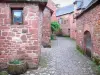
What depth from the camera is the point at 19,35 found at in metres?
7.54

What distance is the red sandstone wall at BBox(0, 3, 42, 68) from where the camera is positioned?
7.43m

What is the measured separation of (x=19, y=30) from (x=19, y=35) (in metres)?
0.24

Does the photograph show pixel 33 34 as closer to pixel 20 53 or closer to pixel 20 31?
pixel 20 31

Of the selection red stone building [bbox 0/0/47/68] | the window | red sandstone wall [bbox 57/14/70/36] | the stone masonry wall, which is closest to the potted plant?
red stone building [bbox 0/0/47/68]

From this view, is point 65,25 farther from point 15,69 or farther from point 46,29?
point 15,69

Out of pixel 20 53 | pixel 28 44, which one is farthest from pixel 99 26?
pixel 20 53

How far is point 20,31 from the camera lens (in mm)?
7520

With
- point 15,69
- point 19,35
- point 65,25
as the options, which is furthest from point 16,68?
point 65,25

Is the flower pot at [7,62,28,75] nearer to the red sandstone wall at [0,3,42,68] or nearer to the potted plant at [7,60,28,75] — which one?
the potted plant at [7,60,28,75]

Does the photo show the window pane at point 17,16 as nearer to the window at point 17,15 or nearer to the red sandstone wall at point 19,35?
the window at point 17,15

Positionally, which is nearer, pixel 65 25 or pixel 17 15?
pixel 17 15


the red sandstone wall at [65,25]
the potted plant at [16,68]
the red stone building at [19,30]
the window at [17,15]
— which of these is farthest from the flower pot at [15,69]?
the red sandstone wall at [65,25]

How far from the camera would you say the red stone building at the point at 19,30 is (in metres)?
7.43

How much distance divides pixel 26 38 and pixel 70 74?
2662 mm
